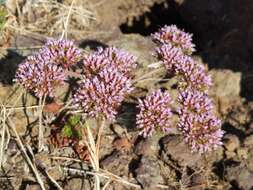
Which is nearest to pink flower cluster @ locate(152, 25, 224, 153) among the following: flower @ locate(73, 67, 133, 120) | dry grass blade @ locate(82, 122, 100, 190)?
flower @ locate(73, 67, 133, 120)

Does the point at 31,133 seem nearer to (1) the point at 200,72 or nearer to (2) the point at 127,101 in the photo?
(2) the point at 127,101

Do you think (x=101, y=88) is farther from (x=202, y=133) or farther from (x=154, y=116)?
(x=202, y=133)

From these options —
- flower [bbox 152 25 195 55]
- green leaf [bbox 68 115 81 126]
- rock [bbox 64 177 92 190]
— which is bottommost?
rock [bbox 64 177 92 190]

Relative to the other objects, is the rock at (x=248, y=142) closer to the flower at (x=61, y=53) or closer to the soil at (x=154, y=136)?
the soil at (x=154, y=136)

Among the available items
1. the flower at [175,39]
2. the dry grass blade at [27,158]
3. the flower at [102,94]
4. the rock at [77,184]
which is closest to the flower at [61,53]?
the flower at [102,94]

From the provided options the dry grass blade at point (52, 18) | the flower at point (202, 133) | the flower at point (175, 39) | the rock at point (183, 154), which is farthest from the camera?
the dry grass blade at point (52, 18)

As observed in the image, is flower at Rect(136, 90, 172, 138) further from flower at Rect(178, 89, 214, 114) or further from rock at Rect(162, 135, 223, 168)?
rock at Rect(162, 135, 223, 168)

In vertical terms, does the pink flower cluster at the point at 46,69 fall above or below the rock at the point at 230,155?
above
